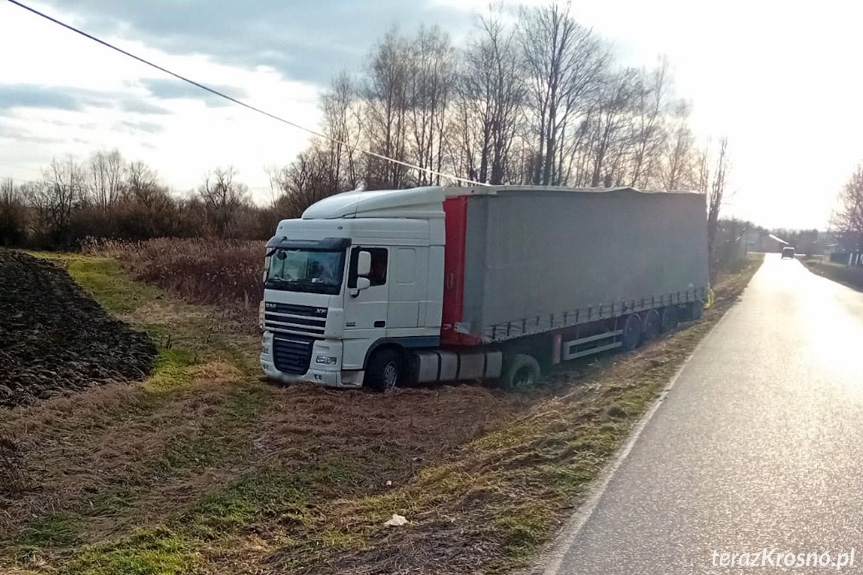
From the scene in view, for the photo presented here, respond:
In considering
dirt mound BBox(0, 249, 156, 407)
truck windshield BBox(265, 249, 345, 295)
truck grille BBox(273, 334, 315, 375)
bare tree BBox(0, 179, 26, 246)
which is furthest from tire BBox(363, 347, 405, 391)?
bare tree BBox(0, 179, 26, 246)

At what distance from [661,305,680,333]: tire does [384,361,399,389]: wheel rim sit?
1002 cm

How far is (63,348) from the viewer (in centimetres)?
1280

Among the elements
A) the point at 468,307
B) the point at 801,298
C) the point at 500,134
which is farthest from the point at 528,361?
the point at 500,134

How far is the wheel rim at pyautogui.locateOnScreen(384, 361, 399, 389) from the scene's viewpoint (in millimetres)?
10977

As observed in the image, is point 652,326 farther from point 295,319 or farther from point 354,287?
point 295,319

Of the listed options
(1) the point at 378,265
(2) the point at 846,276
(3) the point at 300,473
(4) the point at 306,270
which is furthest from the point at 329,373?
(2) the point at 846,276

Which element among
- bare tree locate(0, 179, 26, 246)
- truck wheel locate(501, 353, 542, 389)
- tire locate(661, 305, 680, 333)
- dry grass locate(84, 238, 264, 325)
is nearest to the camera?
truck wheel locate(501, 353, 542, 389)

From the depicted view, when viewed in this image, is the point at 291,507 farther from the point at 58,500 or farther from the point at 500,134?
the point at 500,134

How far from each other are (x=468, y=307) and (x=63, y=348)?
7.67m

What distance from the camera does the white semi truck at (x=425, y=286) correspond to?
1048 centimetres

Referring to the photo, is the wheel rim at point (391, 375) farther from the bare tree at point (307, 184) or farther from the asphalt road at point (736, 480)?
the bare tree at point (307, 184)

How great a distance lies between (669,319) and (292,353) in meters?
12.1

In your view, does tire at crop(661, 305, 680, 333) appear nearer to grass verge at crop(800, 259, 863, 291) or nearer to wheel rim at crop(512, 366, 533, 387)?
wheel rim at crop(512, 366, 533, 387)

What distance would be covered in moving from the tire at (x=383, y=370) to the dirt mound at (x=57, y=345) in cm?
414
